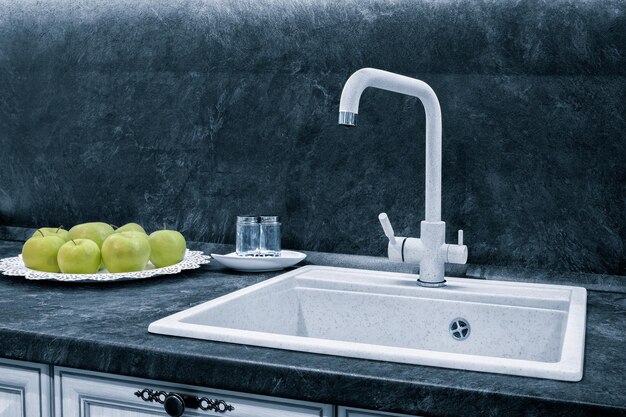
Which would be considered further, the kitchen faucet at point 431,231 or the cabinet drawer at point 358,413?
the kitchen faucet at point 431,231

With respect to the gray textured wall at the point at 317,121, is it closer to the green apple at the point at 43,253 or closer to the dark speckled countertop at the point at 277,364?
the dark speckled countertop at the point at 277,364

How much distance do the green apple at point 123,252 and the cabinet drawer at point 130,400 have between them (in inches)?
15.6

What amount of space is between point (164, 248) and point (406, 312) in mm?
543

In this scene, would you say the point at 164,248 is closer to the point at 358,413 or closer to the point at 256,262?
the point at 256,262

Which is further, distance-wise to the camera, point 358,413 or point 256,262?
point 256,262

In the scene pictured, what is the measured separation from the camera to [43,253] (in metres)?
1.51

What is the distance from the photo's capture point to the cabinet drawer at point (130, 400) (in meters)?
0.99

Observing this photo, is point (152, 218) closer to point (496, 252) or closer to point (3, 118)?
point (3, 118)

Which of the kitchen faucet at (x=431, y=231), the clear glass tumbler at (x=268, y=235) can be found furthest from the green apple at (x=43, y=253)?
the kitchen faucet at (x=431, y=231)

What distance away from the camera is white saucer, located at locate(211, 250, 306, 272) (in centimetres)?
160

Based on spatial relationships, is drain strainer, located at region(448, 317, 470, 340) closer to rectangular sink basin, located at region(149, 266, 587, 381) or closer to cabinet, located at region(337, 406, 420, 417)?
rectangular sink basin, located at region(149, 266, 587, 381)

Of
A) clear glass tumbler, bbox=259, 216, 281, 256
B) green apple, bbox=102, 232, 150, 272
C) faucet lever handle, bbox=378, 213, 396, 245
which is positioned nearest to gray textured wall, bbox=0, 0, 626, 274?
clear glass tumbler, bbox=259, 216, 281, 256

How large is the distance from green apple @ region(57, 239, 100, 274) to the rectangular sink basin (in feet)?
1.10

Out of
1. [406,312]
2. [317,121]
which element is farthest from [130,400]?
[317,121]
